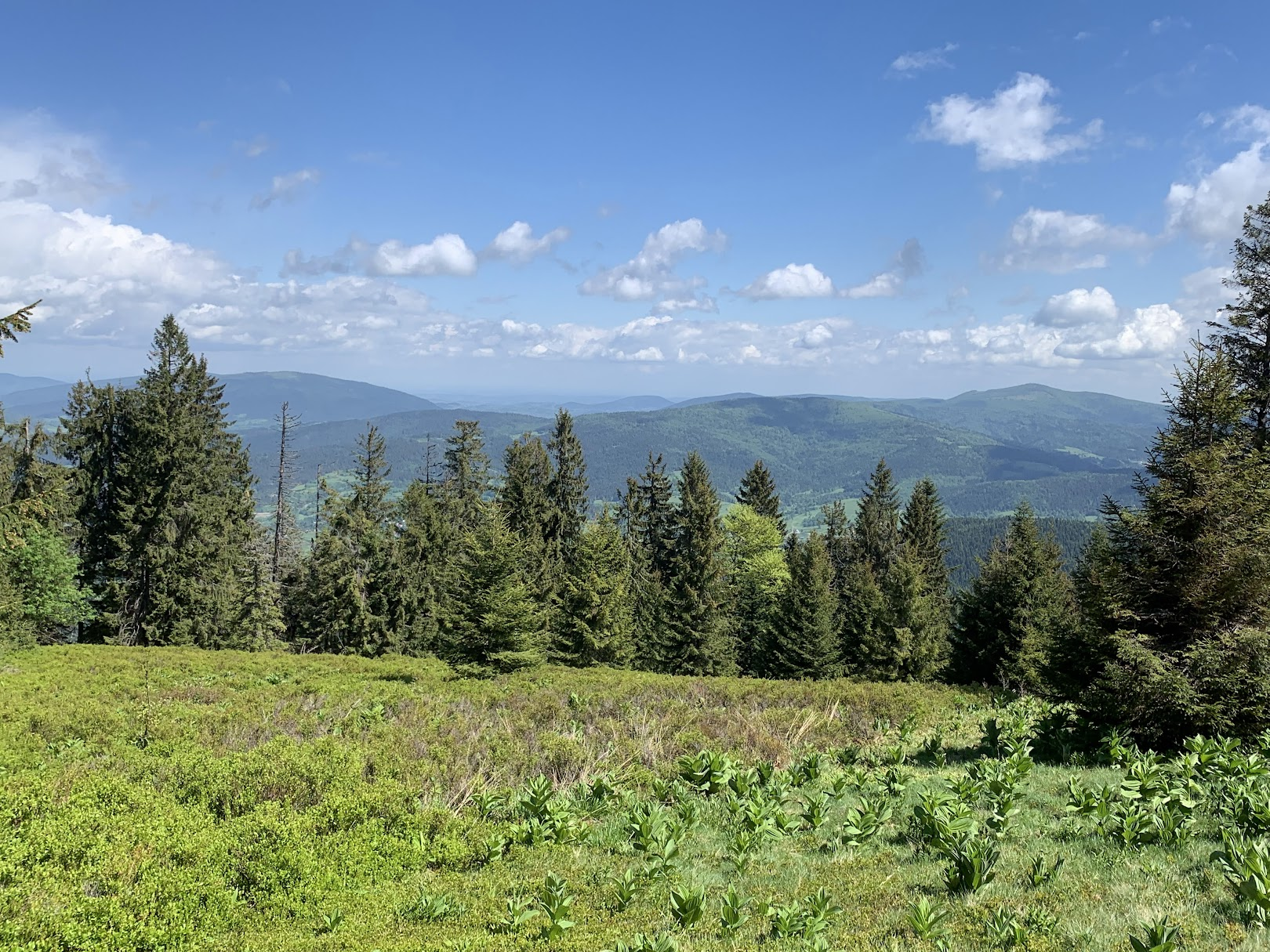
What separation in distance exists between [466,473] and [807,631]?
86.2 ft

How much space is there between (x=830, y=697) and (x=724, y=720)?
16.3ft

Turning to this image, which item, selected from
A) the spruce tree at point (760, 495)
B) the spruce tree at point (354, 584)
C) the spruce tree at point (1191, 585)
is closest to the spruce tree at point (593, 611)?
the spruce tree at point (354, 584)

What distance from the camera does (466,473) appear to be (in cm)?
4734

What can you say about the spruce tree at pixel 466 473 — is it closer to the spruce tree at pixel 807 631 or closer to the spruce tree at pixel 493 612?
the spruce tree at pixel 493 612

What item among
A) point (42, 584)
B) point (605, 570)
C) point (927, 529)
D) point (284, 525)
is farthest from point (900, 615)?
point (284, 525)

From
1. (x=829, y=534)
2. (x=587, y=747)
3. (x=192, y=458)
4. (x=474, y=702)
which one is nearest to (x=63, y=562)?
(x=192, y=458)

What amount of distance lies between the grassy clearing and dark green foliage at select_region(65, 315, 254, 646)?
70.6ft

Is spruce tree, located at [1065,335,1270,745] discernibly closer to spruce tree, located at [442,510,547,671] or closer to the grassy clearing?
the grassy clearing

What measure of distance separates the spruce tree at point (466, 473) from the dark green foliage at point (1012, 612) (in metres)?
32.0

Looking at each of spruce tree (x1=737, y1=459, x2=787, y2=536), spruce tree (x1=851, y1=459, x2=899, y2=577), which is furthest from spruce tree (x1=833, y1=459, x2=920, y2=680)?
spruce tree (x1=737, y1=459, x2=787, y2=536)

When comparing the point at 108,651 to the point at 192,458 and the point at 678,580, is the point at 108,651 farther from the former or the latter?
the point at 678,580

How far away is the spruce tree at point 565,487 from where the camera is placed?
153ft

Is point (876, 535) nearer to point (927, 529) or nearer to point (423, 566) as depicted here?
point (927, 529)

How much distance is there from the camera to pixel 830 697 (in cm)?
1806
